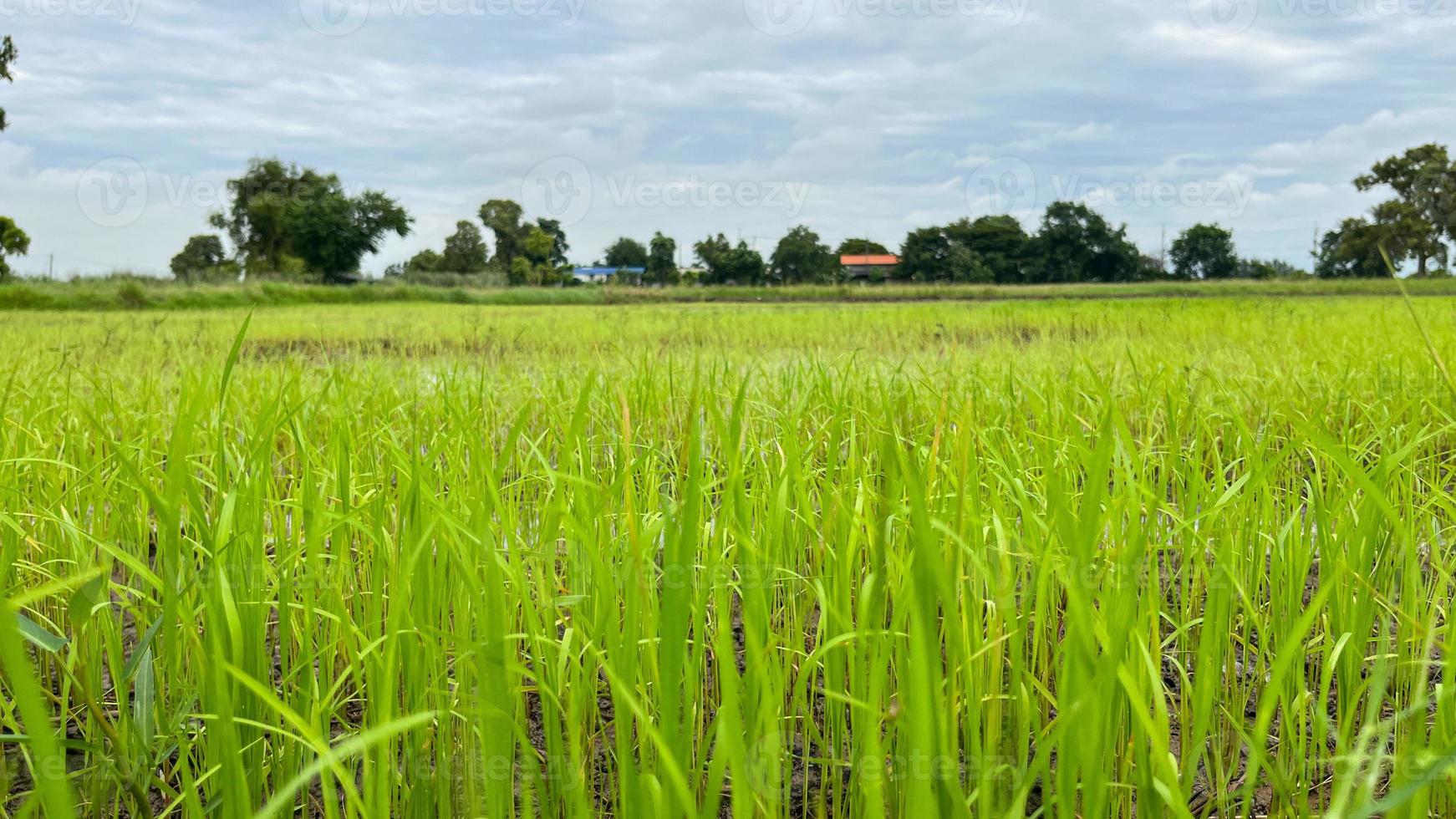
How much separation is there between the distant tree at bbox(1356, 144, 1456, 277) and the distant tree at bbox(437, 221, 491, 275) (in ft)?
132

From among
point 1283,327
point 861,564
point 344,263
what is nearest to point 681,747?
point 861,564

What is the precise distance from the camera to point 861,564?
1.59 meters

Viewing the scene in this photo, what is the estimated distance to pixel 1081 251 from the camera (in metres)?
40.0

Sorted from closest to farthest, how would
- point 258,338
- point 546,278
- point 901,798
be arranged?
point 901,798 < point 258,338 < point 546,278

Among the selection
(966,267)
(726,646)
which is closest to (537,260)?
(966,267)

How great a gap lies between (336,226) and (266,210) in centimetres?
433

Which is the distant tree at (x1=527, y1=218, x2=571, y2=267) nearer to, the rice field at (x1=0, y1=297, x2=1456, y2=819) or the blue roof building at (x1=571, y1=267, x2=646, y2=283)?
the blue roof building at (x1=571, y1=267, x2=646, y2=283)

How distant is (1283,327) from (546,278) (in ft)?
140

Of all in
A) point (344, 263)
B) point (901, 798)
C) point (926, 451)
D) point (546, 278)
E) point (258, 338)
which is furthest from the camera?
point (546, 278)

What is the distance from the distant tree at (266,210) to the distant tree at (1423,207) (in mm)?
42671

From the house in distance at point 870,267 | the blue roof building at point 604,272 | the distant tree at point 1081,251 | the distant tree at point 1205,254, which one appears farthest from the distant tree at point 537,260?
the distant tree at point 1205,254

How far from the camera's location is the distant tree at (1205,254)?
154ft

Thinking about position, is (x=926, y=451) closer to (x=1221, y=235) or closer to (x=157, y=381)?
(x=157, y=381)

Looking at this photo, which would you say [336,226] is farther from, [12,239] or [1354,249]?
[1354,249]
